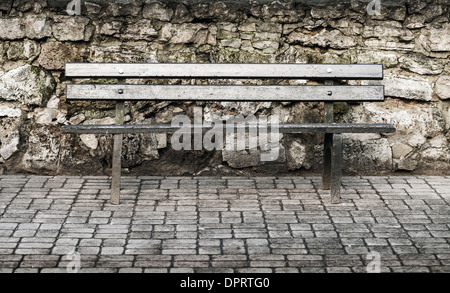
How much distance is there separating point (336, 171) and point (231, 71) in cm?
103

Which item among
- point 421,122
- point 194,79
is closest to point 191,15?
point 194,79

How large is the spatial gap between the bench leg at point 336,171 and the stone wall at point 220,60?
2.23 feet

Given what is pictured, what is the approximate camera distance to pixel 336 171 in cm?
490

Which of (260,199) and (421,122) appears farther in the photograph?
(421,122)

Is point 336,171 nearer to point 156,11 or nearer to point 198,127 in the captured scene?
point 198,127

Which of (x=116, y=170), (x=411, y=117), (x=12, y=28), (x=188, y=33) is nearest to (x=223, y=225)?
(x=116, y=170)

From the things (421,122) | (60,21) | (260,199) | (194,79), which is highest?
(60,21)

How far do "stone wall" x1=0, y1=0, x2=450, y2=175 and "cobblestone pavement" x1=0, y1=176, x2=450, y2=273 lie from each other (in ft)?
0.58

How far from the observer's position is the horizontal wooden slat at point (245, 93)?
5023 millimetres

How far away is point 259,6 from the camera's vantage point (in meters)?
5.51
